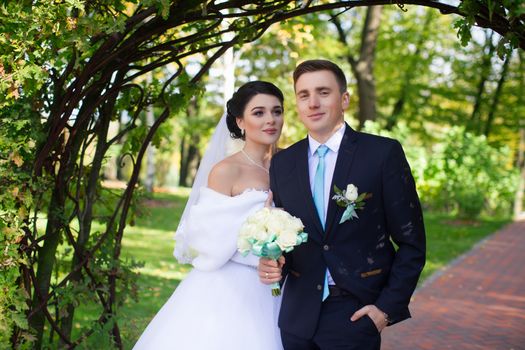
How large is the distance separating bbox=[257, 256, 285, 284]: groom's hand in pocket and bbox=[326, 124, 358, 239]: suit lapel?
26 cm

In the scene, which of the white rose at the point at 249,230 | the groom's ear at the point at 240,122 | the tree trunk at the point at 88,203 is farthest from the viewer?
the tree trunk at the point at 88,203

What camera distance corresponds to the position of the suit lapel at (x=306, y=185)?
3260mm

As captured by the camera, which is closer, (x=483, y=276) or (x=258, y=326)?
(x=258, y=326)

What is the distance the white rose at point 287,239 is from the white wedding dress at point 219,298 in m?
1.08

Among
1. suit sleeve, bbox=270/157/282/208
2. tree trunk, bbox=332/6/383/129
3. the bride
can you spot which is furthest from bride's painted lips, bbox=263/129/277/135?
tree trunk, bbox=332/6/383/129

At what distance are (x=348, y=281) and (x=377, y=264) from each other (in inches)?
6.3

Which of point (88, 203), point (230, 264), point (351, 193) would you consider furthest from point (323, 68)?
point (88, 203)

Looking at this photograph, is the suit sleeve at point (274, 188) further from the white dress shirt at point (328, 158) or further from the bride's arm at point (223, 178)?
the bride's arm at point (223, 178)

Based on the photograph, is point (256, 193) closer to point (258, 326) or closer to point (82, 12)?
point (258, 326)

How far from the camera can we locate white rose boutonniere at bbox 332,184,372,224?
9.97 feet

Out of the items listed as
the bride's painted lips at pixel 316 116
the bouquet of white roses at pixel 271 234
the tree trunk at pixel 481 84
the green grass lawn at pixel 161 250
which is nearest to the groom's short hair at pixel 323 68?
the bride's painted lips at pixel 316 116

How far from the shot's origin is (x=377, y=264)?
3219 mm

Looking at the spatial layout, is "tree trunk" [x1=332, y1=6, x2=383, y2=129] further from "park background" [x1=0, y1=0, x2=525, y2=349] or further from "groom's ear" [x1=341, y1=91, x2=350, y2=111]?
"groom's ear" [x1=341, y1=91, x2=350, y2=111]

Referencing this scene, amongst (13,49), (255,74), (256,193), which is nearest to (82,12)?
(13,49)
